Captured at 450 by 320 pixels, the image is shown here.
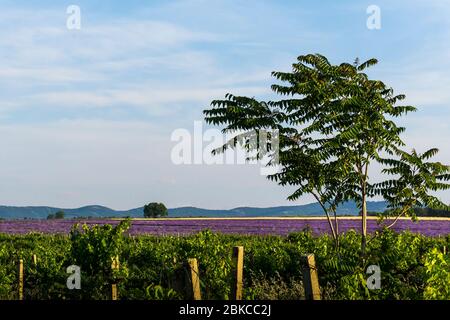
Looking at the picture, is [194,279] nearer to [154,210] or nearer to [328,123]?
[328,123]

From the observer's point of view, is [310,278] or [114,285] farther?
[114,285]

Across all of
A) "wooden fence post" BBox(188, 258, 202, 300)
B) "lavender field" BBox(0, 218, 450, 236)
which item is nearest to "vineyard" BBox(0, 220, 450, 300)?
"wooden fence post" BBox(188, 258, 202, 300)

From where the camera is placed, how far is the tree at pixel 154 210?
279 ft

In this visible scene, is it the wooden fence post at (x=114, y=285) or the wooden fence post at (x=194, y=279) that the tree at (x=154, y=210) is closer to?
the wooden fence post at (x=114, y=285)

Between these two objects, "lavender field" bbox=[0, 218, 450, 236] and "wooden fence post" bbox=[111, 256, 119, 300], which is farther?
"lavender field" bbox=[0, 218, 450, 236]

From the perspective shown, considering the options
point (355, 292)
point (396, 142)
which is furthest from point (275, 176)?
point (355, 292)

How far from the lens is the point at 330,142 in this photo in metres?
13.9

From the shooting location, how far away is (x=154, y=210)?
3359 inches

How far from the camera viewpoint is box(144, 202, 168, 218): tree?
279 ft

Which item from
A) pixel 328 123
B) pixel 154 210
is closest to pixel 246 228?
pixel 328 123

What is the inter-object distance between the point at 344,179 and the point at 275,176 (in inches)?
61.4

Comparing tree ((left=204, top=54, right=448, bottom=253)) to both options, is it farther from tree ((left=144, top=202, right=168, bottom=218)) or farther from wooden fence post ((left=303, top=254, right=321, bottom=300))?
tree ((left=144, top=202, right=168, bottom=218))

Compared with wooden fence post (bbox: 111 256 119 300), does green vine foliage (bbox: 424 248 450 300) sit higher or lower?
higher
